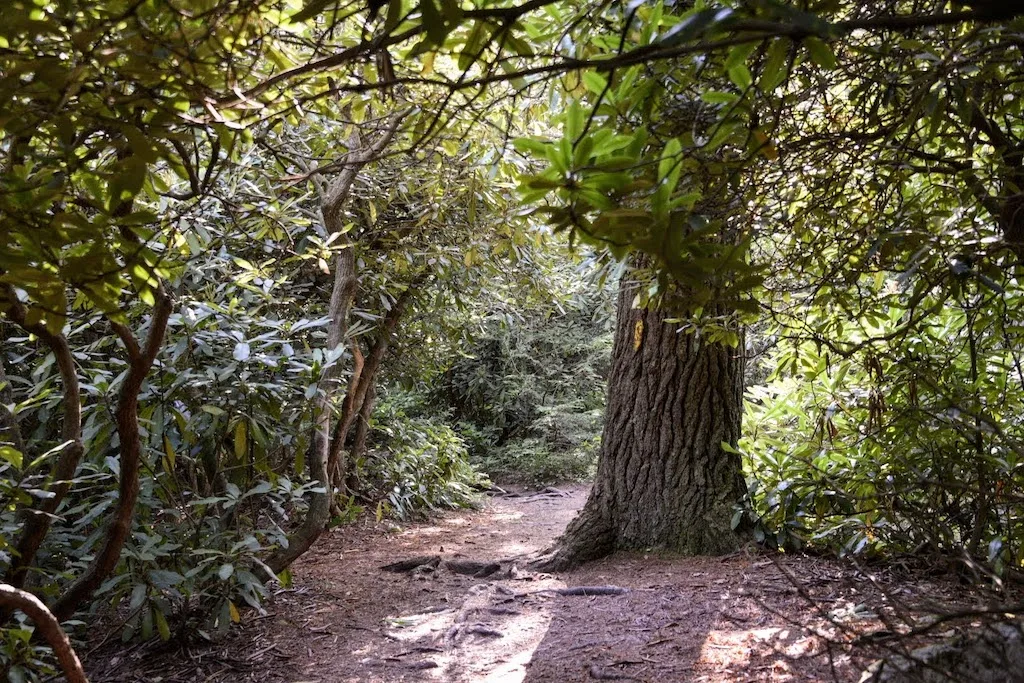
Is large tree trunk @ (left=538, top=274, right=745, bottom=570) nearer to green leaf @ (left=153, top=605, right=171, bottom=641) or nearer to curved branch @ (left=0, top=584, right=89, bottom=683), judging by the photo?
green leaf @ (left=153, top=605, right=171, bottom=641)

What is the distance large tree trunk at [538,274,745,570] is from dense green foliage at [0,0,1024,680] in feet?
0.75

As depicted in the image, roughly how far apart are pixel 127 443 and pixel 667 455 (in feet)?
11.9

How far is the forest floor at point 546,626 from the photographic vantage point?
3.37 meters

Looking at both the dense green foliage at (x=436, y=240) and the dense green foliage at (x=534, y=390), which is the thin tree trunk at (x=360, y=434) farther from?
the dense green foliage at (x=534, y=390)

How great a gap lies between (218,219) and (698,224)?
12.3 ft

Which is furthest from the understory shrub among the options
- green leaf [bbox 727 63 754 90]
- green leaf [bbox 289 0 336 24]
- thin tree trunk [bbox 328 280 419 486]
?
green leaf [bbox 727 63 754 90]

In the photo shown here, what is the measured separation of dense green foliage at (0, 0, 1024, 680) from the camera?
143 centimetres

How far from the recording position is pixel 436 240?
5977 mm

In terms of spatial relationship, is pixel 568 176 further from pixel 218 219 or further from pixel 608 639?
pixel 218 219

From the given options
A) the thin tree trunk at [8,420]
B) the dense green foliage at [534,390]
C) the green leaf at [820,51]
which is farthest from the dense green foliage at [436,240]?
the dense green foliage at [534,390]

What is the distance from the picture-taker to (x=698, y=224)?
69.6 inches

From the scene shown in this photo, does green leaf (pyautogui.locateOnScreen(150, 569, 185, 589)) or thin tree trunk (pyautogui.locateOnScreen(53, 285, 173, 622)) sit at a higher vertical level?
thin tree trunk (pyautogui.locateOnScreen(53, 285, 173, 622))

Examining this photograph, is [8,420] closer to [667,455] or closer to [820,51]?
[820,51]

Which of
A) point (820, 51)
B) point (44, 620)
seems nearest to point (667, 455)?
point (44, 620)
